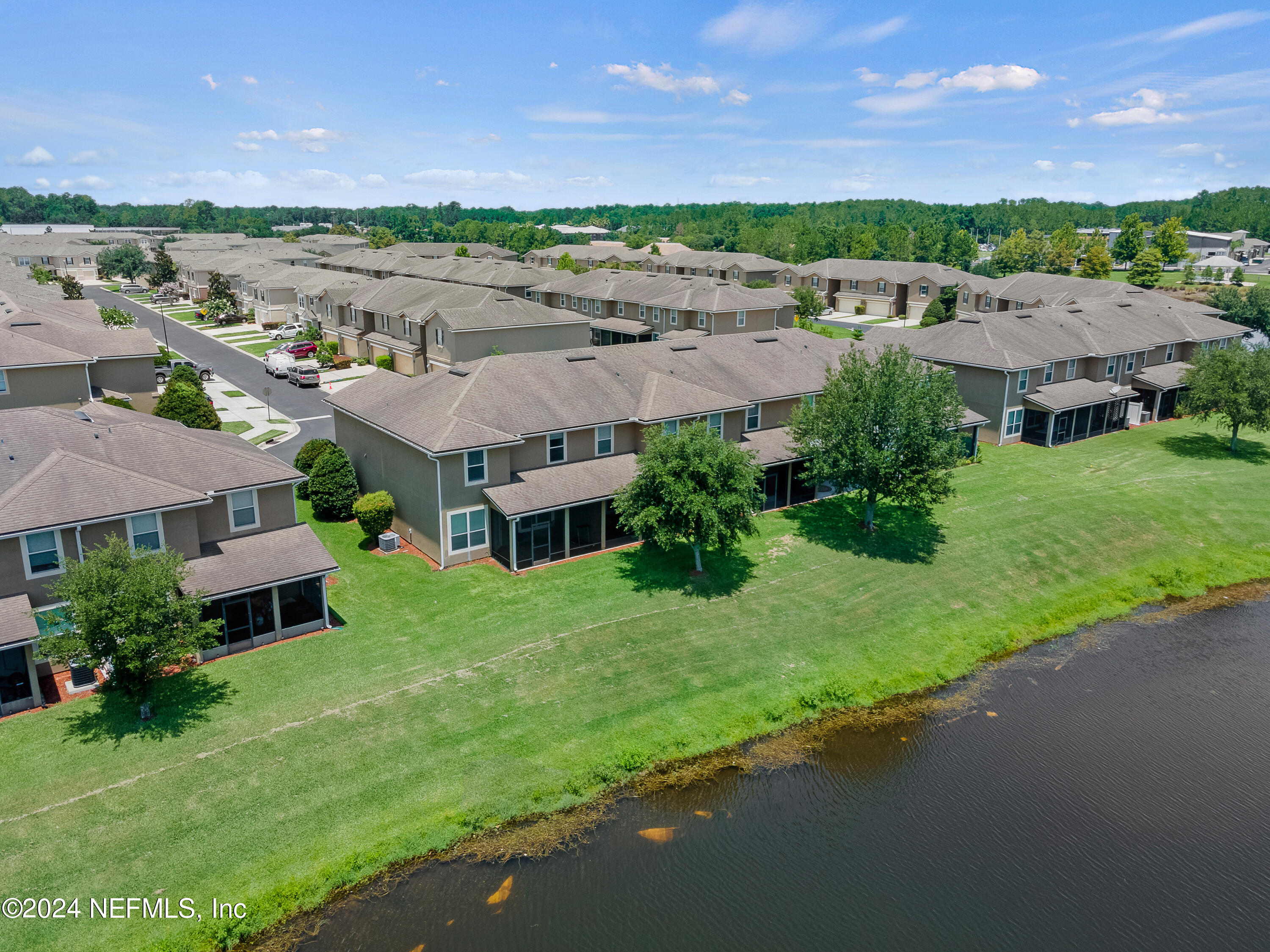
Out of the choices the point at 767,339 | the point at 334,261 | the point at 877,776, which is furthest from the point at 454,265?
the point at 877,776

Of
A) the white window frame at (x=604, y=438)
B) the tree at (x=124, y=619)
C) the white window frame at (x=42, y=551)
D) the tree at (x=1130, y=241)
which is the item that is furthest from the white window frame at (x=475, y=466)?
the tree at (x=1130, y=241)

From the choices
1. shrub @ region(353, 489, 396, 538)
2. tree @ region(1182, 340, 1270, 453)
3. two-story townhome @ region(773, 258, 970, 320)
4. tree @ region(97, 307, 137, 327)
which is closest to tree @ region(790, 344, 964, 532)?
shrub @ region(353, 489, 396, 538)

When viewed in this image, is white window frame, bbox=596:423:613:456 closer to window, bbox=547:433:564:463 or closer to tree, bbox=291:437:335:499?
window, bbox=547:433:564:463

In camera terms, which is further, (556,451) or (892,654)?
(556,451)

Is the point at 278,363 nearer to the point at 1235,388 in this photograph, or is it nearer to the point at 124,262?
the point at 1235,388

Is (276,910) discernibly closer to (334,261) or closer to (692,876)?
(692,876)

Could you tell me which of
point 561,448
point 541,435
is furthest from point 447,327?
point 541,435

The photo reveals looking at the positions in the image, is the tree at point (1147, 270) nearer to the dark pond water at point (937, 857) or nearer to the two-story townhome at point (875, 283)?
the two-story townhome at point (875, 283)
